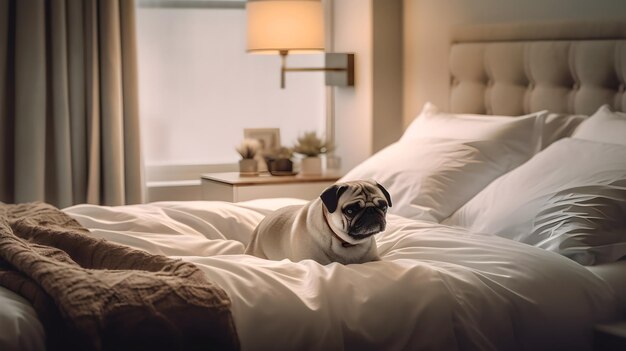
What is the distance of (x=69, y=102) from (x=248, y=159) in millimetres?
906

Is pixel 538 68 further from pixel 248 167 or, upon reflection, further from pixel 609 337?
pixel 248 167

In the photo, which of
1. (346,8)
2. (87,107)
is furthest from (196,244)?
(346,8)

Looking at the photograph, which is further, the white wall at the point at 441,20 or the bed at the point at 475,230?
the white wall at the point at 441,20

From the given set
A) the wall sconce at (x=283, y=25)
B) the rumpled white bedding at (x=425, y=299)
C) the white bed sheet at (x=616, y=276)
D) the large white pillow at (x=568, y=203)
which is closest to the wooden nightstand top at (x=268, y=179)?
the wall sconce at (x=283, y=25)

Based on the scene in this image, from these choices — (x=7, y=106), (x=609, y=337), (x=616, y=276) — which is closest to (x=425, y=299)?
(x=609, y=337)

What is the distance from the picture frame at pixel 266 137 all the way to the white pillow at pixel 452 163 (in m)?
1.36

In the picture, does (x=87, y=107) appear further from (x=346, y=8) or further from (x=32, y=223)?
(x=32, y=223)

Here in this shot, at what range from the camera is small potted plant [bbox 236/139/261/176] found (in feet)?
14.1

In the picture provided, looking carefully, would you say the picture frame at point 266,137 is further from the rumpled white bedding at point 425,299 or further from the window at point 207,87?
the rumpled white bedding at point 425,299

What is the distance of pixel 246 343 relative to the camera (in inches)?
68.9

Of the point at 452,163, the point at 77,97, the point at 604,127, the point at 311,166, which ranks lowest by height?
the point at 311,166

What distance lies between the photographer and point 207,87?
478 cm

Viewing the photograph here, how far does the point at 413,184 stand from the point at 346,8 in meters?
1.85

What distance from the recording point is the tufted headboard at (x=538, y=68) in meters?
2.90
